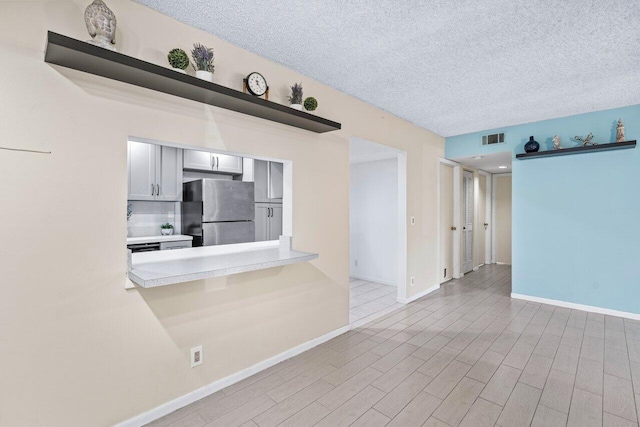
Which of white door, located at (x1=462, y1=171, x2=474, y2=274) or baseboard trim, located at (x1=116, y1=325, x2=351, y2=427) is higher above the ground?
white door, located at (x1=462, y1=171, x2=474, y2=274)

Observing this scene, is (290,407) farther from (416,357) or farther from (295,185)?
(295,185)

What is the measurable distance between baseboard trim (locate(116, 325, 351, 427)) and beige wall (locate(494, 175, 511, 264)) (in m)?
6.11

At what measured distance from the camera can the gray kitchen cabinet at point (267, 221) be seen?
4.88 m

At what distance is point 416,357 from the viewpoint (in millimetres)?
2762

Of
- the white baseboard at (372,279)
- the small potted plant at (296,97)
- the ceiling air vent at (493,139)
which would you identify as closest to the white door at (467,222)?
the ceiling air vent at (493,139)

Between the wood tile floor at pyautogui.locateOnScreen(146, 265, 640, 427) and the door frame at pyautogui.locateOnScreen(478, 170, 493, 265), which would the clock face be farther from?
the door frame at pyautogui.locateOnScreen(478, 170, 493, 265)

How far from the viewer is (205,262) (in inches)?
80.4

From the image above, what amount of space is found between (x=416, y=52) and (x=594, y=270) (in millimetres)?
3722

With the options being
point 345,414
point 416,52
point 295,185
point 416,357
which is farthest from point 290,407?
point 416,52

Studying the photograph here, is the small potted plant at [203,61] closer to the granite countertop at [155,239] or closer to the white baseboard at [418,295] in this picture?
the granite countertop at [155,239]

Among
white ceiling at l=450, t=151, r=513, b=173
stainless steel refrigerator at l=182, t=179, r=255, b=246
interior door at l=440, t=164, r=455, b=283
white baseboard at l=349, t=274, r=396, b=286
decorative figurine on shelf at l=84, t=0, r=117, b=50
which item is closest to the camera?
decorative figurine on shelf at l=84, t=0, r=117, b=50

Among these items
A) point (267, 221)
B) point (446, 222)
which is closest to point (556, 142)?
point (446, 222)

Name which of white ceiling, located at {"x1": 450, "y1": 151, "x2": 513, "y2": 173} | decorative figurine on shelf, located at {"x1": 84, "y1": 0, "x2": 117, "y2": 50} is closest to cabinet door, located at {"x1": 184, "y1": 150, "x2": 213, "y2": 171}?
decorative figurine on shelf, located at {"x1": 84, "y1": 0, "x2": 117, "y2": 50}

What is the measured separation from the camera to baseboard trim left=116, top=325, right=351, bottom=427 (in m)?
1.88
